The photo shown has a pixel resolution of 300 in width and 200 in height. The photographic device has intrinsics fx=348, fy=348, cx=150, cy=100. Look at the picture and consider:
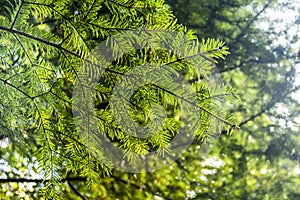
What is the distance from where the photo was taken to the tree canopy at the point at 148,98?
31.3 inches

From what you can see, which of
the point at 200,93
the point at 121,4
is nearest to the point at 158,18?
the point at 121,4

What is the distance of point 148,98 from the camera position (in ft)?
2.83

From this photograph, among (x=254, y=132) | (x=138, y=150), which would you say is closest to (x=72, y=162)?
(x=138, y=150)

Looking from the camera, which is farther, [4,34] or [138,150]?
[138,150]

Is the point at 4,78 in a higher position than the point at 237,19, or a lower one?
lower

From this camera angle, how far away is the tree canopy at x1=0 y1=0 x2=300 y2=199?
31.3 inches

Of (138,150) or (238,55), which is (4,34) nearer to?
(138,150)

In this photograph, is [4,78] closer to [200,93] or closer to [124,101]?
[124,101]

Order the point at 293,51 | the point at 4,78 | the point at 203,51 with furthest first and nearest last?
the point at 293,51 → the point at 4,78 → the point at 203,51

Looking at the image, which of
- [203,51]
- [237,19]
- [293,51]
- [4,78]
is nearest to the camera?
[203,51]

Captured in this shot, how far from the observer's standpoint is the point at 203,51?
2.53 feet

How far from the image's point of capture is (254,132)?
7.31 feet

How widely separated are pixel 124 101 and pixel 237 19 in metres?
1.29

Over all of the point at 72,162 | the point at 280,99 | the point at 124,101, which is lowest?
the point at 72,162
